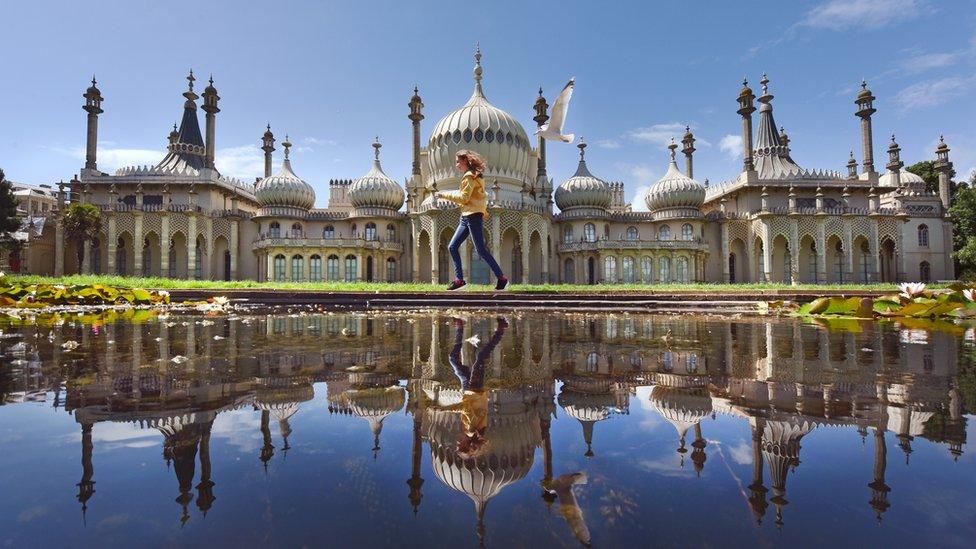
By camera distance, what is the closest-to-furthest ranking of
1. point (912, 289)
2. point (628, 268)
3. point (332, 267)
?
point (912, 289) → point (332, 267) → point (628, 268)

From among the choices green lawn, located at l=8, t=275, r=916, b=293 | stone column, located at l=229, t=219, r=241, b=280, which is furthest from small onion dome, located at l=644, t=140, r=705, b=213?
stone column, located at l=229, t=219, r=241, b=280

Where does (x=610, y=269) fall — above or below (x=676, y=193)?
below

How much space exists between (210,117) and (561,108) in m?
35.8

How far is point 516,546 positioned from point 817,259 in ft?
125

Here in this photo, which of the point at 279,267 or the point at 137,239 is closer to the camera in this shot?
the point at 137,239

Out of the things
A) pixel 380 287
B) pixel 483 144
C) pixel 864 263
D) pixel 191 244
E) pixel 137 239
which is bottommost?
pixel 380 287

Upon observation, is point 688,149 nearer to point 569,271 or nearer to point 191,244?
point 569,271

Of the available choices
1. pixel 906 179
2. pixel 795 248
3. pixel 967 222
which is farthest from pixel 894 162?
pixel 795 248

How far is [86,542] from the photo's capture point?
1.10 metres

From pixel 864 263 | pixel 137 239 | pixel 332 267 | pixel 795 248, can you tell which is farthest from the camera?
pixel 864 263

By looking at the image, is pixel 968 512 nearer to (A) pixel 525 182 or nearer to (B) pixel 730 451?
(B) pixel 730 451

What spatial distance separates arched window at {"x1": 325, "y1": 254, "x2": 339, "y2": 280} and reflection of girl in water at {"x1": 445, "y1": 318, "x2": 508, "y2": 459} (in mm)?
28965

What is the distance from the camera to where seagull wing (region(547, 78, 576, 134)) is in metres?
13.2

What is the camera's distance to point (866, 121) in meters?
35.9
